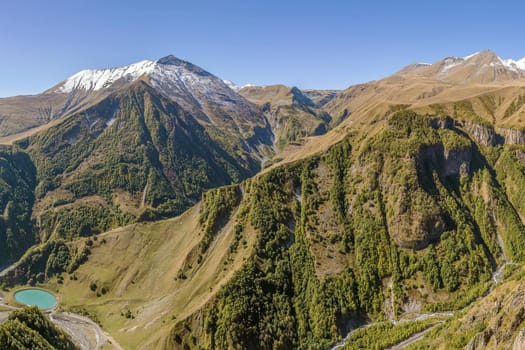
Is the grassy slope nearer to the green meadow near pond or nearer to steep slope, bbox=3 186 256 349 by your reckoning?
steep slope, bbox=3 186 256 349

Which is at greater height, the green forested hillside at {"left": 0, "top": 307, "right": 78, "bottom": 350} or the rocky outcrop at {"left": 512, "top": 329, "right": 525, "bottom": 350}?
the rocky outcrop at {"left": 512, "top": 329, "right": 525, "bottom": 350}

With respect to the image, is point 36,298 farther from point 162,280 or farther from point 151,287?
point 162,280

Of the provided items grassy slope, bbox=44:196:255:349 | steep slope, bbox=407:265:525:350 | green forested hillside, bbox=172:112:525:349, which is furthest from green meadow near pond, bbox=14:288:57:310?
steep slope, bbox=407:265:525:350

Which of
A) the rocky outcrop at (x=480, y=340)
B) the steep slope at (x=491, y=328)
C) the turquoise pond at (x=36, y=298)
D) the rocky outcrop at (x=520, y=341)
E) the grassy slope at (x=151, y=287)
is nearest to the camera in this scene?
the rocky outcrop at (x=520, y=341)

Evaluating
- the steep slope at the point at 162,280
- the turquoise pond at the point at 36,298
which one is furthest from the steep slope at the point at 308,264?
the turquoise pond at the point at 36,298

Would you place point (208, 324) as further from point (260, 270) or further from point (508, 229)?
point (508, 229)

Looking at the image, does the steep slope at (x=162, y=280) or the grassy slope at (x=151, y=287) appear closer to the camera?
the grassy slope at (x=151, y=287)

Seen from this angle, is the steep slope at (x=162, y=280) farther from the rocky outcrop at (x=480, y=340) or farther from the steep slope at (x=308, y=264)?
the rocky outcrop at (x=480, y=340)

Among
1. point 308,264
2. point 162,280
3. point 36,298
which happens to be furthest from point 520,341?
point 36,298

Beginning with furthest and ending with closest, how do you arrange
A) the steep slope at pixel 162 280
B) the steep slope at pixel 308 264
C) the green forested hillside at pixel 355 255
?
1. the steep slope at pixel 162 280
2. the steep slope at pixel 308 264
3. the green forested hillside at pixel 355 255
